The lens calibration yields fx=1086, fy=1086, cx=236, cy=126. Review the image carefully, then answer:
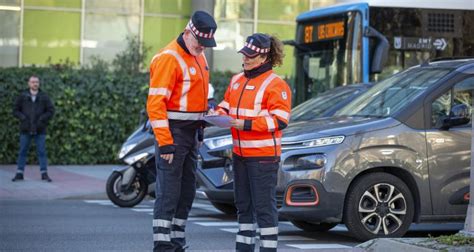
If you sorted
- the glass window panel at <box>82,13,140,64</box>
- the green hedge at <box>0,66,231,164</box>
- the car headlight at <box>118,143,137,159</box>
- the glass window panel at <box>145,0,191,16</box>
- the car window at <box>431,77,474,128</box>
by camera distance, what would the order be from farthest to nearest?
the glass window panel at <box>145,0,191,16</box>
the glass window panel at <box>82,13,140,64</box>
the green hedge at <box>0,66,231,164</box>
the car headlight at <box>118,143,137,159</box>
the car window at <box>431,77,474,128</box>

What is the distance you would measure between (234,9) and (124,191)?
1393cm

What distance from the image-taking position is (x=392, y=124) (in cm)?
1051

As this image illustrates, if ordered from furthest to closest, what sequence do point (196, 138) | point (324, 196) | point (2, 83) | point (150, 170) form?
point (2, 83) < point (150, 170) < point (324, 196) < point (196, 138)

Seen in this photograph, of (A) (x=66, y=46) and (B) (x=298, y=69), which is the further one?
(A) (x=66, y=46)

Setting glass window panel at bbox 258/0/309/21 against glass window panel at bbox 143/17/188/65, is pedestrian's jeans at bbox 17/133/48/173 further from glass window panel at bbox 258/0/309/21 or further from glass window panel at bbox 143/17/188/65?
glass window panel at bbox 258/0/309/21

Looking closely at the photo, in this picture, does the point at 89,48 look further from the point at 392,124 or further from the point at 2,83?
the point at 392,124

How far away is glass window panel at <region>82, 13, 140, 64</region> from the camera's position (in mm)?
26391

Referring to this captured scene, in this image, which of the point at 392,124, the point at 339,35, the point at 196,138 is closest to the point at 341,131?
the point at 392,124

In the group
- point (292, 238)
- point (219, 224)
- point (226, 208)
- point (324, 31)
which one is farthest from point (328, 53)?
point (292, 238)

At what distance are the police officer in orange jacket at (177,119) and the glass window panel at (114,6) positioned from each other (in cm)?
1860

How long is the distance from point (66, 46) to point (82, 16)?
0.82 metres

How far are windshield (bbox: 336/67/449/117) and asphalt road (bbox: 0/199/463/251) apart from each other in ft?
4.37

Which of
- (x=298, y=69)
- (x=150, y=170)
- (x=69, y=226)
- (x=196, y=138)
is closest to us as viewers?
(x=196, y=138)

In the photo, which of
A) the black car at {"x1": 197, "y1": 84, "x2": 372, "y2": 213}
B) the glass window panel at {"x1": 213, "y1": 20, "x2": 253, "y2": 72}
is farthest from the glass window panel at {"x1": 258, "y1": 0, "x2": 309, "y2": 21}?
the black car at {"x1": 197, "y1": 84, "x2": 372, "y2": 213}
